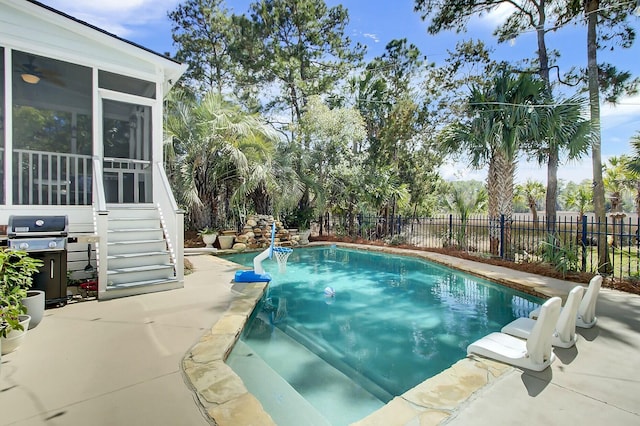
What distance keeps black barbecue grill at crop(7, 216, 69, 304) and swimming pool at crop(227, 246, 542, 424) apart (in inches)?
111

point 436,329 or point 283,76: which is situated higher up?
point 283,76

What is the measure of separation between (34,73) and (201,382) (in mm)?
7161

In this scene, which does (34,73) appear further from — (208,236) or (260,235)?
(260,235)

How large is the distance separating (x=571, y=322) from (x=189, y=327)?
4.44m

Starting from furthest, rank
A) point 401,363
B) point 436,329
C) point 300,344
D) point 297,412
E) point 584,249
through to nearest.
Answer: point 584,249
point 436,329
point 300,344
point 401,363
point 297,412

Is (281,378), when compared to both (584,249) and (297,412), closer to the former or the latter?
(297,412)

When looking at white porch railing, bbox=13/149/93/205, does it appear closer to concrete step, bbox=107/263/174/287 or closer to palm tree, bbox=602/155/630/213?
concrete step, bbox=107/263/174/287

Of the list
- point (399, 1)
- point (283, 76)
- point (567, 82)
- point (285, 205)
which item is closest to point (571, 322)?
point (285, 205)

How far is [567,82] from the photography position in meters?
11.7

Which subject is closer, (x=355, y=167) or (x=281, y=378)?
(x=281, y=378)

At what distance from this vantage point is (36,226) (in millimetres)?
4445

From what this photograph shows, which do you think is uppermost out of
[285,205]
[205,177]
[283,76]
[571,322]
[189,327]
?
[283,76]

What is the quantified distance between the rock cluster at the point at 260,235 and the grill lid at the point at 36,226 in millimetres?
6713

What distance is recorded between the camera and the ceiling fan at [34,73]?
5.83 metres
